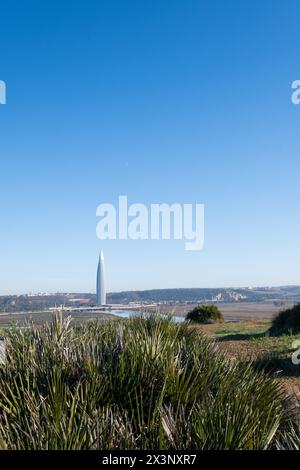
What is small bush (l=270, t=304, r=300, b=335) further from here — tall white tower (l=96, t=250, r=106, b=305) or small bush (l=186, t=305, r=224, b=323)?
tall white tower (l=96, t=250, r=106, b=305)

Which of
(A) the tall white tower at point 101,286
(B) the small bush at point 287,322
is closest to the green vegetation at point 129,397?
(B) the small bush at point 287,322

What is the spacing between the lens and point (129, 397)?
14.6 ft

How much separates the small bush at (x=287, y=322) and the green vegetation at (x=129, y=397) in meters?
14.1

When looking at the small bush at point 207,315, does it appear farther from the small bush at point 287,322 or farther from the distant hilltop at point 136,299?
the small bush at point 287,322

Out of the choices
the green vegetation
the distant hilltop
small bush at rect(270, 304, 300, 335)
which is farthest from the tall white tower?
the green vegetation

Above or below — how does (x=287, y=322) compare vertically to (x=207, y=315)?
above

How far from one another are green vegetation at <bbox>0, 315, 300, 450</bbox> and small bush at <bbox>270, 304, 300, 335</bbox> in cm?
1411

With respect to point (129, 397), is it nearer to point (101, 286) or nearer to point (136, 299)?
point (136, 299)

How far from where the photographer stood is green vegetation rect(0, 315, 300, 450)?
3.69 metres

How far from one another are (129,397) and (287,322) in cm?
1758

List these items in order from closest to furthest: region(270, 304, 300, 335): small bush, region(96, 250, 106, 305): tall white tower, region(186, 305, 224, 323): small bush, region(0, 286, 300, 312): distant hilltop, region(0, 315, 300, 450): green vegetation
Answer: region(0, 315, 300, 450): green vegetation, region(0, 286, 300, 312): distant hilltop, region(270, 304, 300, 335): small bush, region(186, 305, 224, 323): small bush, region(96, 250, 106, 305): tall white tower

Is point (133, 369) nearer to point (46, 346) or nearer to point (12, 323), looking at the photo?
point (46, 346)

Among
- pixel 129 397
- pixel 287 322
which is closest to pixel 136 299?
pixel 287 322

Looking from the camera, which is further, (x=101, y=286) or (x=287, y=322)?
(x=101, y=286)
